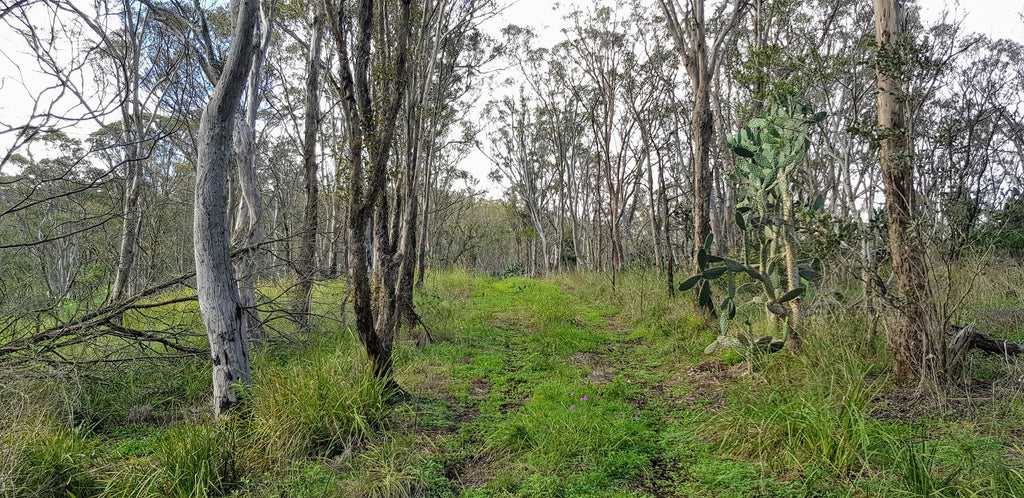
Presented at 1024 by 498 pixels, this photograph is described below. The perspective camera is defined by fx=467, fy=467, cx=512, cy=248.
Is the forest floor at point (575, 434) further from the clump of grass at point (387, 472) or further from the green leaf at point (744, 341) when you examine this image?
the green leaf at point (744, 341)

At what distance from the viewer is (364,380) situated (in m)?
3.39

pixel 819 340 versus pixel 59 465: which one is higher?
pixel 819 340

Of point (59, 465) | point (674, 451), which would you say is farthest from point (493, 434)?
point (59, 465)

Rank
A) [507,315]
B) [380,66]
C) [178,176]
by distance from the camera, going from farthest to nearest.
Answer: [178,176] → [507,315] → [380,66]

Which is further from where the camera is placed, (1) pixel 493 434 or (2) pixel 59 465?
(1) pixel 493 434

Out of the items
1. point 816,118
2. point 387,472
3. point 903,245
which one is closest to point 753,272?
point 903,245

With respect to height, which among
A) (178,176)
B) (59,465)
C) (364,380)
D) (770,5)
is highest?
(770,5)

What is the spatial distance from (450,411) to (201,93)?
12322 millimetres

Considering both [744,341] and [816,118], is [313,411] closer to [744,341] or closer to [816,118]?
[744,341]

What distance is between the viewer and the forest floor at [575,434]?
2.41 meters

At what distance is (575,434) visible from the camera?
3.07m

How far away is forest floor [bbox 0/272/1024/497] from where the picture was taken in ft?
7.91

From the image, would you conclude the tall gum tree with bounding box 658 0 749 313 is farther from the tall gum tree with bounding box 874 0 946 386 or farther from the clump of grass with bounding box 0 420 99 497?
the clump of grass with bounding box 0 420 99 497

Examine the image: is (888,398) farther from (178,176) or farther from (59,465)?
(178,176)
